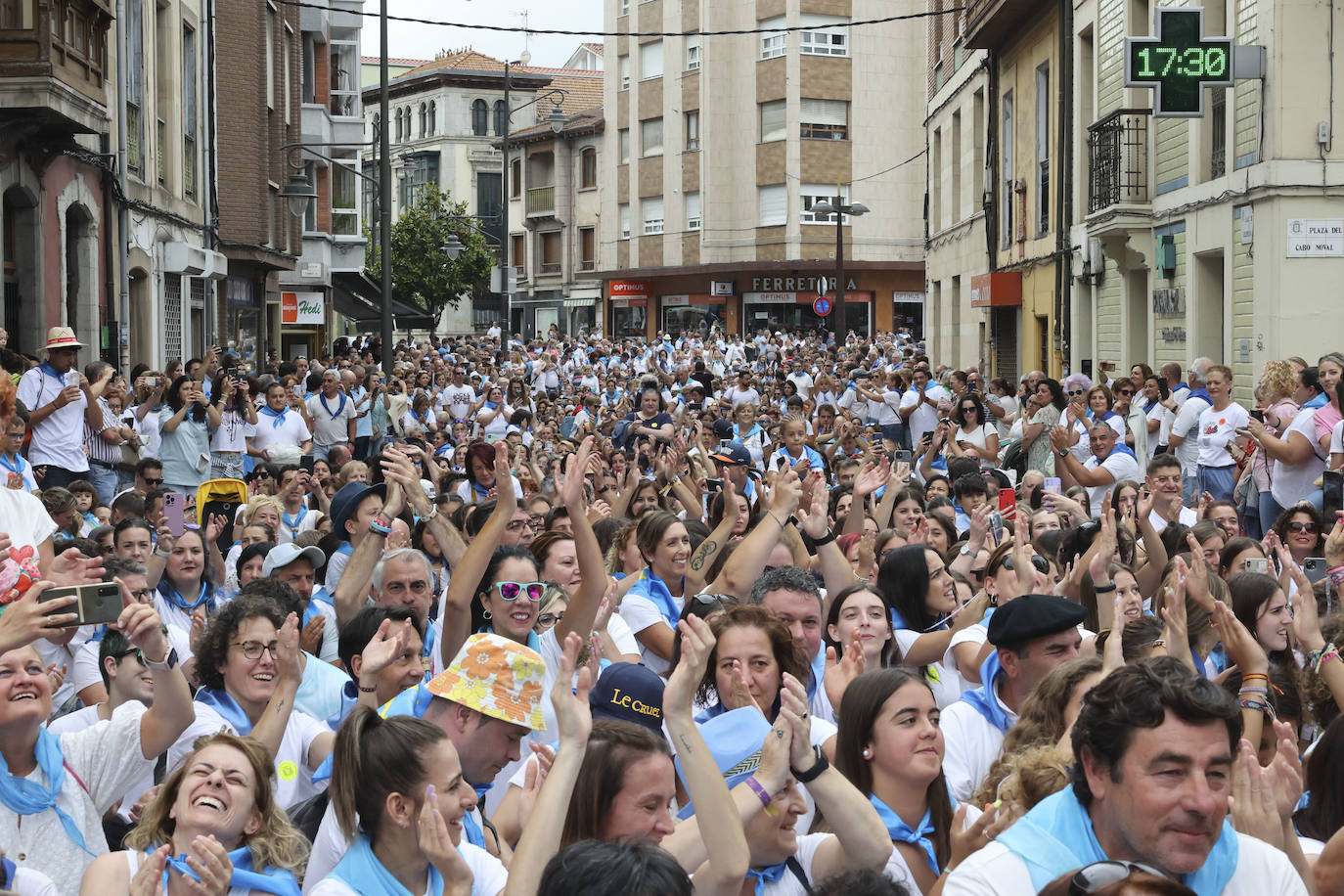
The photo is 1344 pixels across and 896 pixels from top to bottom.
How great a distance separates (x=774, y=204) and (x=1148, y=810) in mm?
52308

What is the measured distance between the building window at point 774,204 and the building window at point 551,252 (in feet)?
53.8

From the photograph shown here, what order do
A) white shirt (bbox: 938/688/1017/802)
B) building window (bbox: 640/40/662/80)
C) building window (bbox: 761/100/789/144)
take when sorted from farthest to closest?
building window (bbox: 640/40/662/80) < building window (bbox: 761/100/789/144) < white shirt (bbox: 938/688/1017/802)

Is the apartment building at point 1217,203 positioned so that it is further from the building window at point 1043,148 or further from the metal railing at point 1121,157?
the building window at point 1043,148

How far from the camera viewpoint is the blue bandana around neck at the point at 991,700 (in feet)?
17.6

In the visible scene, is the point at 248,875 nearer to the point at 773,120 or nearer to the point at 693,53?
the point at 773,120

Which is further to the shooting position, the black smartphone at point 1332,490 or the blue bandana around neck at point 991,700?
the black smartphone at point 1332,490

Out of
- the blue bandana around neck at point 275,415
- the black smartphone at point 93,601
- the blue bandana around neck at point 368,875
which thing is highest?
the blue bandana around neck at point 275,415

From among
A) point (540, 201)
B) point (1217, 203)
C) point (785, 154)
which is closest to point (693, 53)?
point (785, 154)

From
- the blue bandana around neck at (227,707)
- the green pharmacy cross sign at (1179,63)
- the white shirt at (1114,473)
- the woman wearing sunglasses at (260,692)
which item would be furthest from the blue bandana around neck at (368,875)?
the green pharmacy cross sign at (1179,63)

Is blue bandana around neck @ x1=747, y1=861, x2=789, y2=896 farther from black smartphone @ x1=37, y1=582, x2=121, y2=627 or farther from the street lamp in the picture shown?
the street lamp

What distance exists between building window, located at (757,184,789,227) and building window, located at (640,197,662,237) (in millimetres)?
5085

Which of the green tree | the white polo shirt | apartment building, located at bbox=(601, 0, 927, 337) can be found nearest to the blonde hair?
the white polo shirt

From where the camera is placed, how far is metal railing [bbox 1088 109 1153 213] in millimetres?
20984

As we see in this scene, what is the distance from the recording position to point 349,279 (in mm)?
43656
